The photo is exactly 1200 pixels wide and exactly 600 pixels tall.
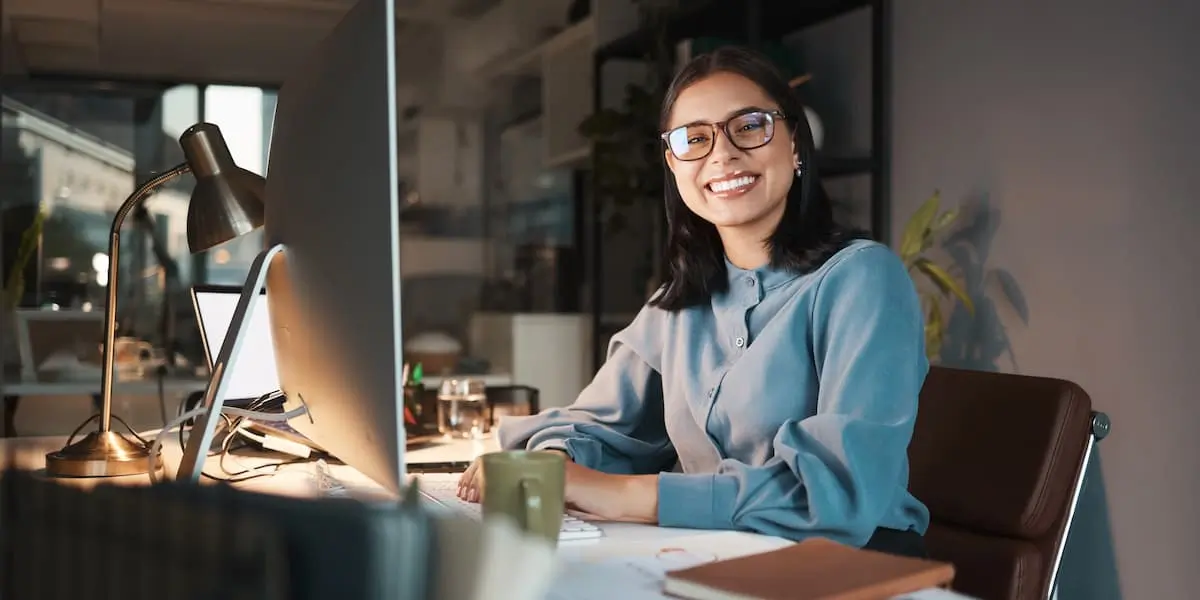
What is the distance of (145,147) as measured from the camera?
4324mm

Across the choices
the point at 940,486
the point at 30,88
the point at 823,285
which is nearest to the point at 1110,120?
the point at 940,486

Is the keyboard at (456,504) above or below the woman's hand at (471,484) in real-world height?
below

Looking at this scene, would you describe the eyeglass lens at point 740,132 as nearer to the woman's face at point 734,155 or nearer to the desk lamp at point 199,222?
the woman's face at point 734,155

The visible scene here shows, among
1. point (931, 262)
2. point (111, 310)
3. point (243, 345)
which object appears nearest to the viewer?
point (111, 310)

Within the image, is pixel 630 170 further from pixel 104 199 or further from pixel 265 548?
pixel 265 548

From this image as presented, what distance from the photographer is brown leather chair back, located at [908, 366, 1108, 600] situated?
1465 mm

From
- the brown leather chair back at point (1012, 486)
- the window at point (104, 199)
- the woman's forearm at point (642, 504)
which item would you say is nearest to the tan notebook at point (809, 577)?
the woman's forearm at point (642, 504)

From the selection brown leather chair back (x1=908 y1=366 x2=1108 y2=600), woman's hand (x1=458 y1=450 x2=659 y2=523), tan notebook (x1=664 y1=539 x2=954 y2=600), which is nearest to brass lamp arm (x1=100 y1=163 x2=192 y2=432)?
woman's hand (x1=458 y1=450 x2=659 y2=523)

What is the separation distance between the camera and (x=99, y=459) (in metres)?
1.41

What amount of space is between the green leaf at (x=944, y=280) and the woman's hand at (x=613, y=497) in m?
1.79

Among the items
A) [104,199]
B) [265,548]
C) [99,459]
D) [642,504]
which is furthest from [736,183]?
[104,199]

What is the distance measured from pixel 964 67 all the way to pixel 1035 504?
6.29ft

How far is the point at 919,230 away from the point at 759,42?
101cm

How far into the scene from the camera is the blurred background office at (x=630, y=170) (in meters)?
2.48
